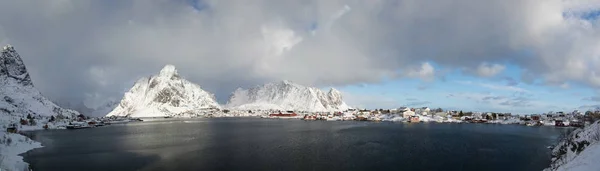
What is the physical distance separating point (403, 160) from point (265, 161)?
23.3 metres

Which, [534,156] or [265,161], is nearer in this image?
[265,161]

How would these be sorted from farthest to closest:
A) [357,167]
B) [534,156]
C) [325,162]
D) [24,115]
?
[24,115] < [534,156] < [325,162] < [357,167]

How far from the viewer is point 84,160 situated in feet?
188

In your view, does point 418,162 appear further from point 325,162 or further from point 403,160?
point 325,162

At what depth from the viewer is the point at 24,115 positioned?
186m

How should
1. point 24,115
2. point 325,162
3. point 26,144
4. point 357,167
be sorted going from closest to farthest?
point 357,167 < point 325,162 < point 26,144 < point 24,115

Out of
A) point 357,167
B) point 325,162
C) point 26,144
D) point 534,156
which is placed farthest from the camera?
point 26,144

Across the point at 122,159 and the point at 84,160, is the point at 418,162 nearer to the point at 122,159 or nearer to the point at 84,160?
the point at 122,159

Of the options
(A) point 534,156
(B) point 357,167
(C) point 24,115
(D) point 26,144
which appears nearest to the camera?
(B) point 357,167

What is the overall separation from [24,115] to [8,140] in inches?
5807

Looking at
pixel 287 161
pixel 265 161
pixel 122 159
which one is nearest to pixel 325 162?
pixel 287 161

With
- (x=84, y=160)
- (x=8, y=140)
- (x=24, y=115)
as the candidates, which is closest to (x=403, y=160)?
(x=84, y=160)

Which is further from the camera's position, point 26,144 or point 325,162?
point 26,144

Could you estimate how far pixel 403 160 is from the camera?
58562 millimetres
